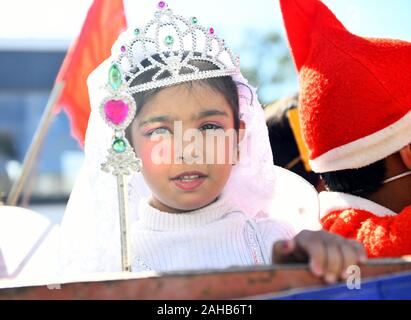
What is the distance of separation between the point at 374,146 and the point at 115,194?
2.15ft

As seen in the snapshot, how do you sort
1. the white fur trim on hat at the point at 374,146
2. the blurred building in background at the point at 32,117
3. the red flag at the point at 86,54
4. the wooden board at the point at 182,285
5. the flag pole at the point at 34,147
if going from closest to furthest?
the wooden board at the point at 182,285, the white fur trim on hat at the point at 374,146, the red flag at the point at 86,54, the flag pole at the point at 34,147, the blurred building in background at the point at 32,117

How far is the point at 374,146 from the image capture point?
1.69 m

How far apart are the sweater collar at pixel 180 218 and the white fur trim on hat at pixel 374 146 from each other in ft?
1.09

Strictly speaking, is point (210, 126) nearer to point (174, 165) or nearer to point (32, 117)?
point (174, 165)

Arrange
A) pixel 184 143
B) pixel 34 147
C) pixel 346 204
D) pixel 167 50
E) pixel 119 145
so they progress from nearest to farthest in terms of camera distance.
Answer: pixel 119 145, pixel 184 143, pixel 167 50, pixel 346 204, pixel 34 147

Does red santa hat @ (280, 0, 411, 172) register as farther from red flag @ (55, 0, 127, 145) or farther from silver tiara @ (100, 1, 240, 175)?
red flag @ (55, 0, 127, 145)

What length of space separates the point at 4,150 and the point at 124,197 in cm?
609

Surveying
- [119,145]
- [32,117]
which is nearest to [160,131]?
[119,145]

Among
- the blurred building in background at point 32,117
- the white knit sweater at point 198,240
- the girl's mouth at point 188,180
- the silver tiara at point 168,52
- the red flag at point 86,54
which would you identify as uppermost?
the blurred building in background at point 32,117

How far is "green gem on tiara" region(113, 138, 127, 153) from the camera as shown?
1279mm

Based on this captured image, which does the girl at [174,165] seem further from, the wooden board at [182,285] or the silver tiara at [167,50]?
the wooden board at [182,285]

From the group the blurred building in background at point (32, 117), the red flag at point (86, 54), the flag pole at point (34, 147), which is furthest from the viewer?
the blurred building in background at point (32, 117)

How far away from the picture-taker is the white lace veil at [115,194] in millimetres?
1684

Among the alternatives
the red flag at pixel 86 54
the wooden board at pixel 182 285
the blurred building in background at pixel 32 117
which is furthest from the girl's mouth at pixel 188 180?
the blurred building in background at pixel 32 117
